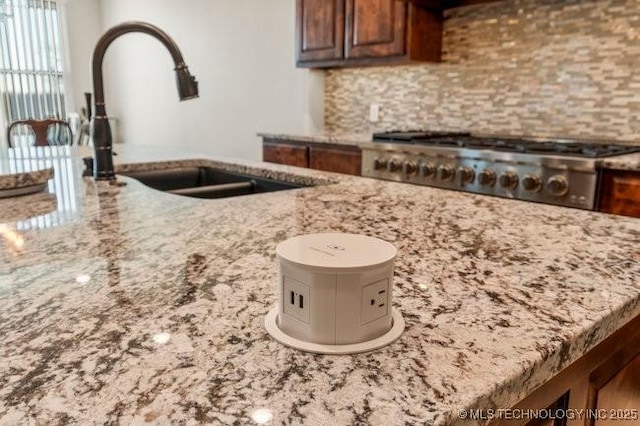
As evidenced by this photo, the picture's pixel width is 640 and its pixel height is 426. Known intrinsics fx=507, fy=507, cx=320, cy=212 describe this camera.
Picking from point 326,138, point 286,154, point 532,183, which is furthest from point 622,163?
point 286,154

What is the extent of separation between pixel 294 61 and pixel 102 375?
3.74 metres

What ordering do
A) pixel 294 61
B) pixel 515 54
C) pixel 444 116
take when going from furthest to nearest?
pixel 294 61, pixel 444 116, pixel 515 54

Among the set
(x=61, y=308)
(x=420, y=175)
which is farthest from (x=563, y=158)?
(x=61, y=308)

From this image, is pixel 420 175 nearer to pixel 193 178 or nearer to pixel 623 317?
pixel 193 178

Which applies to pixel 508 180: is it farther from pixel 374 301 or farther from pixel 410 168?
pixel 374 301

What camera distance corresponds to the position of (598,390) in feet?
2.26

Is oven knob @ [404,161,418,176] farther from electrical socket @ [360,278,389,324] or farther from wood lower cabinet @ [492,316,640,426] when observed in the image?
electrical socket @ [360,278,389,324]

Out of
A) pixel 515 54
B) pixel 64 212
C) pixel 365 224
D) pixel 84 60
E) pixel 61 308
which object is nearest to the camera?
pixel 61 308

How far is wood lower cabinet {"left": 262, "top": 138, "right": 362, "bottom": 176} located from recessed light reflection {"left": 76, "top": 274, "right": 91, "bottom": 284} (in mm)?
2363

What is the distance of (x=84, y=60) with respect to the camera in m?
6.67

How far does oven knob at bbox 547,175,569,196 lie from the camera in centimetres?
205

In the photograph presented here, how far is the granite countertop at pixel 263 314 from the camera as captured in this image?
42 centimetres

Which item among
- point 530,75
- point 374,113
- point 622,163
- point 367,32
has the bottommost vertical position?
point 622,163

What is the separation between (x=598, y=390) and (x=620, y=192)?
1490mm
